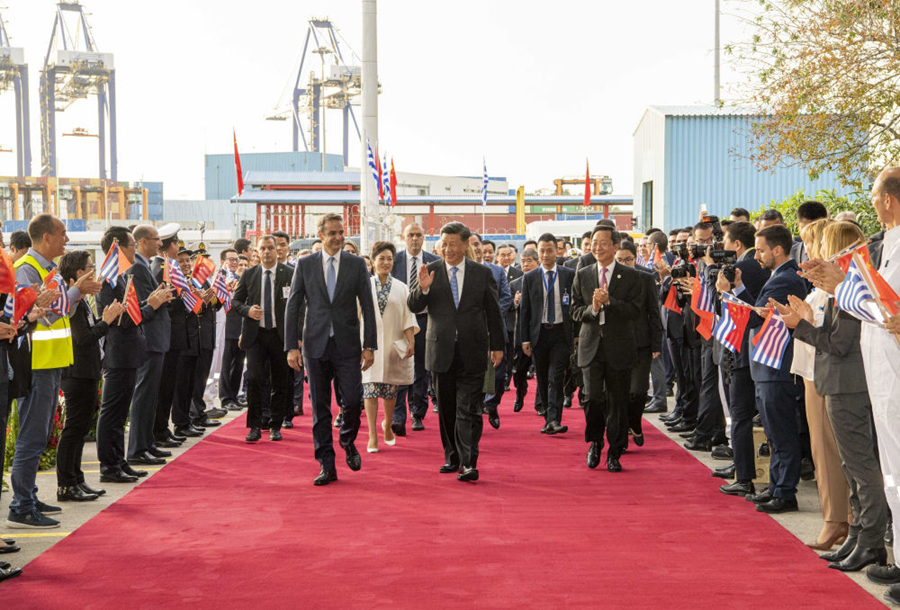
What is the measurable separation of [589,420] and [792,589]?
10.7 feet

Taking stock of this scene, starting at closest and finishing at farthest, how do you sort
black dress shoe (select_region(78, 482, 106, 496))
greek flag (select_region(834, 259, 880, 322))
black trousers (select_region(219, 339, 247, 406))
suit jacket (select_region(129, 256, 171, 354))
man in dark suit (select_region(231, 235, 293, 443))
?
greek flag (select_region(834, 259, 880, 322)) < black dress shoe (select_region(78, 482, 106, 496)) < suit jacket (select_region(129, 256, 171, 354)) < man in dark suit (select_region(231, 235, 293, 443)) < black trousers (select_region(219, 339, 247, 406))

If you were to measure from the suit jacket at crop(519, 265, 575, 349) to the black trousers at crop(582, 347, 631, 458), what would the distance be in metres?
2.05

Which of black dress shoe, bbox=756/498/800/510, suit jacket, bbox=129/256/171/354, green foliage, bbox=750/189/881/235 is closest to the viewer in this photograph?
black dress shoe, bbox=756/498/800/510

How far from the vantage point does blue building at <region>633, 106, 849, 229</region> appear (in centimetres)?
2575

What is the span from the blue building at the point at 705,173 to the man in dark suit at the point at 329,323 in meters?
19.8

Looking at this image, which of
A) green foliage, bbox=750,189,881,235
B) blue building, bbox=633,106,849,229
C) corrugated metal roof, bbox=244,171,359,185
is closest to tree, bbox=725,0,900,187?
green foliage, bbox=750,189,881,235

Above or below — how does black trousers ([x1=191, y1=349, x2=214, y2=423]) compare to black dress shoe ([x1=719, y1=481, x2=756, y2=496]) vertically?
above

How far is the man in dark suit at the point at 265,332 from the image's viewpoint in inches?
368

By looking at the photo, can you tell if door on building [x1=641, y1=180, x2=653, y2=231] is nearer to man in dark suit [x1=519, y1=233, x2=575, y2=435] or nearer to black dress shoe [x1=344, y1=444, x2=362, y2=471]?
man in dark suit [x1=519, y1=233, x2=575, y2=435]

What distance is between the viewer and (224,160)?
104188mm

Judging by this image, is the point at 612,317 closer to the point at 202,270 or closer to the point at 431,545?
the point at 431,545

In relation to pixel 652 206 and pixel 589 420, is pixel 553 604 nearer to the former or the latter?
pixel 589 420

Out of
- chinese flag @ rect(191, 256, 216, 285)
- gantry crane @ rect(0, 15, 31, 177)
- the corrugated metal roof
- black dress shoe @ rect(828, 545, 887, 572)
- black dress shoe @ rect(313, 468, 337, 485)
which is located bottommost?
black dress shoe @ rect(313, 468, 337, 485)

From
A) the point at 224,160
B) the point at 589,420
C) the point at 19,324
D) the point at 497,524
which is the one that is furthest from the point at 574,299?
the point at 224,160
